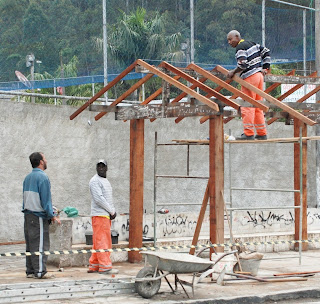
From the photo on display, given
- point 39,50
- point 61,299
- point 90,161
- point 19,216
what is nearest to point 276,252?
point 90,161

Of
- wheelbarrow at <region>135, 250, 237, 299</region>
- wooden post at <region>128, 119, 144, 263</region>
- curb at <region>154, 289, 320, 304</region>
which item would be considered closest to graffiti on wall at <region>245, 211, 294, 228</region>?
wooden post at <region>128, 119, 144, 263</region>

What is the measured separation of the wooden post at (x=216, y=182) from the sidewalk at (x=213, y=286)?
73cm

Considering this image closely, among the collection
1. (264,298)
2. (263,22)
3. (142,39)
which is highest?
(263,22)

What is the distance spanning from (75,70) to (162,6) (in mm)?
5886

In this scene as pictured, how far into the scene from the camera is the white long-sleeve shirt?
10.9 metres

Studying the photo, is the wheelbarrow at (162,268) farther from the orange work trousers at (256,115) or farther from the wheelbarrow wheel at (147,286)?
the orange work trousers at (256,115)

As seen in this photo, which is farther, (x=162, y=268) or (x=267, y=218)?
(x=267, y=218)

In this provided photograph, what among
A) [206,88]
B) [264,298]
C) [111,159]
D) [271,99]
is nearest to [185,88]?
[206,88]

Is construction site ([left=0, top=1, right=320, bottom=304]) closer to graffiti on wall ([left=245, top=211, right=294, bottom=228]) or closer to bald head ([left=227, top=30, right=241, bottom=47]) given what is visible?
graffiti on wall ([left=245, top=211, right=294, bottom=228])

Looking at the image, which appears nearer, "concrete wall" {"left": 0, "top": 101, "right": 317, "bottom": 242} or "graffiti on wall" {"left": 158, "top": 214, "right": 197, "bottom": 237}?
"graffiti on wall" {"left": 158, "top": 214, "right": 197, "bottom": 237}

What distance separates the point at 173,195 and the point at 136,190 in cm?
399

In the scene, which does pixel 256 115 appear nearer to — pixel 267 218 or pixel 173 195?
pixel 267 218

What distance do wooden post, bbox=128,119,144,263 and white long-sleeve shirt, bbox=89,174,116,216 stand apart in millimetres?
1377

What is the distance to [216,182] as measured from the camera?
427 inches
